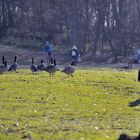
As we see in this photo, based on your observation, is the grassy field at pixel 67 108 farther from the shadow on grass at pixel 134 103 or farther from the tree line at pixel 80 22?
the tree line at pixel 80 22

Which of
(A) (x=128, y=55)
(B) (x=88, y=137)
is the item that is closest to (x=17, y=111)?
(B) (x=88, y=137)

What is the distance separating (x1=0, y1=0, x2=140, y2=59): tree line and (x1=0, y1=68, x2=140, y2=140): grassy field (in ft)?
128

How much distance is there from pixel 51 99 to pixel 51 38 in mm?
57640

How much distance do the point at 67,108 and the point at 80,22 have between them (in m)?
56.0

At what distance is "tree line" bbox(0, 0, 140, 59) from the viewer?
7512cm

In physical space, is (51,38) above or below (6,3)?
below

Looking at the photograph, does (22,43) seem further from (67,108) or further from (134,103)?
(67,108)

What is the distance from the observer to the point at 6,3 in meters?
85.5

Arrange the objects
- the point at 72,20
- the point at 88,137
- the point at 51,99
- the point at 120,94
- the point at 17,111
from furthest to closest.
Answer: the point at 72,20
the point at 120,94
the point at 51,99
the point at 17,111
the point at 88,137

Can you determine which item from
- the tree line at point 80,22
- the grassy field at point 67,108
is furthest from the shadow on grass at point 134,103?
the tree line at point 80,22

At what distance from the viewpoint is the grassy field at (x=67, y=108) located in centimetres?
1648

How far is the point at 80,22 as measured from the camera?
77188mm

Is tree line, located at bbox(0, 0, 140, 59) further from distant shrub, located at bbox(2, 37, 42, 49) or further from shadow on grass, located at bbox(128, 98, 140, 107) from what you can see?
shadow on grass, located at bbox(128, 98, 140, 107)

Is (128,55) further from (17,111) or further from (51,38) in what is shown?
(17,111)
